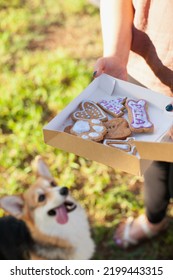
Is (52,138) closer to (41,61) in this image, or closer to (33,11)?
(41,61)

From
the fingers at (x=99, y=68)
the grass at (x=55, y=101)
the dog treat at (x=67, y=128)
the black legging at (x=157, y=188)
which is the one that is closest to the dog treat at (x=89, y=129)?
the dog treat at (x=67, y=128)

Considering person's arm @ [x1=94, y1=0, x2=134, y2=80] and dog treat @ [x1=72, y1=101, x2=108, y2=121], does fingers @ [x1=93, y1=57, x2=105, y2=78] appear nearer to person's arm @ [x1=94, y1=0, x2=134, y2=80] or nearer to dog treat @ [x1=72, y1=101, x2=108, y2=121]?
person's arm @ [x1=94, y1=0, x2=134, y2=80]

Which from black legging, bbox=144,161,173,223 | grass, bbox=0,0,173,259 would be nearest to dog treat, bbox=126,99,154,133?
black legging, bbox=144,161,173,223

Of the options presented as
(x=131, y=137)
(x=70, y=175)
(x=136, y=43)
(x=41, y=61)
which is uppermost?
(x=136, y=43)

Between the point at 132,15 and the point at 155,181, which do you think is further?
the point at 155,181

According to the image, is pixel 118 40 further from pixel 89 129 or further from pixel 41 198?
pixel 41 198

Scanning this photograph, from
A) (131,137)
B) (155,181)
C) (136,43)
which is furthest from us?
(155,181)

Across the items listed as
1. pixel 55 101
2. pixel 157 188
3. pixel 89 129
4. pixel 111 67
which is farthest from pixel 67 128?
pixel 55 101

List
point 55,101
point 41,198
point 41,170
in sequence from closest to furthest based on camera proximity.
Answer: point 41,198, point 41,170, point 55,101
